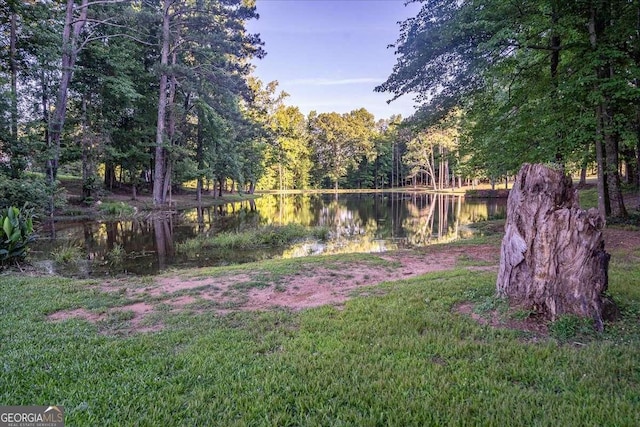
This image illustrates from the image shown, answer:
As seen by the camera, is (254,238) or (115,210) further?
(115,210)

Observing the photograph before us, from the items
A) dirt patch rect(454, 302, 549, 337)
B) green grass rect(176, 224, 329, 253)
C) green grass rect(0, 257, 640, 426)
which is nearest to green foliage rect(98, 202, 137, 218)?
green grass rect(176, 224, 329, 253)

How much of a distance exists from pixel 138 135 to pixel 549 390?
28.2 metres

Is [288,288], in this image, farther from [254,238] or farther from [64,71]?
[64,71]

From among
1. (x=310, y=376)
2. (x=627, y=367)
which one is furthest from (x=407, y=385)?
(x=627, y=367)

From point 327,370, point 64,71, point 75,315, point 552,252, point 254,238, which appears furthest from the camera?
point 64,71

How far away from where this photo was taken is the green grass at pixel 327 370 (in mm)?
2557

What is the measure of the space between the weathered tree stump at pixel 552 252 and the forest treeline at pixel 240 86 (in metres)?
3.82

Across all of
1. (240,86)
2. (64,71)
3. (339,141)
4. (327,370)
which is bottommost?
(327,370)

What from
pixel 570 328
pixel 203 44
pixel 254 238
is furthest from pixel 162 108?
pixel 570 328

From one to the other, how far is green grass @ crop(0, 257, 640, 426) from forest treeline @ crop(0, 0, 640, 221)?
579cm

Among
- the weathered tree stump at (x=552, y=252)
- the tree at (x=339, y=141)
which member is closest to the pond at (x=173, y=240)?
the weathered tree stump at (x=552, y=252)

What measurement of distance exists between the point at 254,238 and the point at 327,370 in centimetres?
1148

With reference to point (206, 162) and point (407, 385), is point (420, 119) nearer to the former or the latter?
point (407, 385)

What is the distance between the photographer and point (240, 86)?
22938 millimetres
